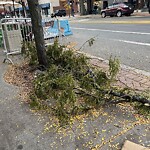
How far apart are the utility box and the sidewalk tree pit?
3.94 meters

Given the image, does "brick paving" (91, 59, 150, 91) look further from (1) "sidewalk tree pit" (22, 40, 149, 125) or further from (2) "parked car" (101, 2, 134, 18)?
(2) "parked car" (101, 2, 134, 18)

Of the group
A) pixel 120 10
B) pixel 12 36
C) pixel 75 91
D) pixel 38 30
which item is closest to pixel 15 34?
pixel 12 36

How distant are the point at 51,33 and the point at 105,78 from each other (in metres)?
5.96

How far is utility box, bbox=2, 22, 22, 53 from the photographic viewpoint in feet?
27.4

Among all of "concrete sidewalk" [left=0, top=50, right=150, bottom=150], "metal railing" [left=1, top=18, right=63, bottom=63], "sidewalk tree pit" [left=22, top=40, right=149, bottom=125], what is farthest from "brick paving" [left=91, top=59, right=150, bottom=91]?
"metal railing" [left=1, top=18, right=63, bottom=63]

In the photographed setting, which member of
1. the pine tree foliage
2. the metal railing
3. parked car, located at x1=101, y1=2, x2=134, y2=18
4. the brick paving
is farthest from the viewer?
parked car, located at x1=101, y1=2, x2=134, y2=18

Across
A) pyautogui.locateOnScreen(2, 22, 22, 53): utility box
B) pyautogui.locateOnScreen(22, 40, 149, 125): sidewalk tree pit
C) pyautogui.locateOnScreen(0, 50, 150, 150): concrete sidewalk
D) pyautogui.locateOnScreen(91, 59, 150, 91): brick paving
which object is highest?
pyautogui.locateOnScreen(2, 22, 22, 53): utility box

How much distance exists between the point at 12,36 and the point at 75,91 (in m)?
5.07

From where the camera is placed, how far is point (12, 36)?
8.52 metres

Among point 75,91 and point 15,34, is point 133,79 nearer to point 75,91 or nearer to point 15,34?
point 75,91

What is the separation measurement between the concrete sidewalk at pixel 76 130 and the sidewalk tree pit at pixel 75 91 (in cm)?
17

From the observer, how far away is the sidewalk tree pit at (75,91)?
148 inches

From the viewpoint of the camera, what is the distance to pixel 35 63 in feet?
20.6

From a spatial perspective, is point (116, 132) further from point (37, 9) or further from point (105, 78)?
point (37, 9)
